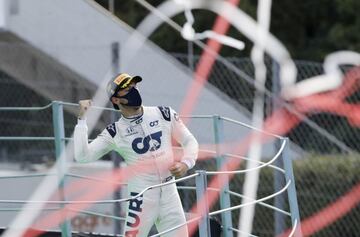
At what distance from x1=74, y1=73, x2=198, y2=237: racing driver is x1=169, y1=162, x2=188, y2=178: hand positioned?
2cm

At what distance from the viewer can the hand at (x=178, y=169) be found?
7770mm

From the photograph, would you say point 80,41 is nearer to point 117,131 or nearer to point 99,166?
point 99,166

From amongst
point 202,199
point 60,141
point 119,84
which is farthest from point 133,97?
point 60,141

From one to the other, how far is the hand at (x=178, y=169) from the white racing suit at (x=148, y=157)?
7 centimetres

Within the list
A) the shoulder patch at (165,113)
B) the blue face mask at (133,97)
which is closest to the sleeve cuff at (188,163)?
the shoulder patch at (165,113)

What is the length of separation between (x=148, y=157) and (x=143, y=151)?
5 centimetres

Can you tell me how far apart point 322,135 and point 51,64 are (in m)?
2.83

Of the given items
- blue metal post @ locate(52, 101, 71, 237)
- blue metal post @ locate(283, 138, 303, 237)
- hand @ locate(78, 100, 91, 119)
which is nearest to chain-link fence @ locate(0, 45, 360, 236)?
blue metal post @ locate(52, 101, 71, 237)

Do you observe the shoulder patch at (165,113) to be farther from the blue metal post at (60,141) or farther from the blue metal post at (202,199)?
the blue metal post at (60,141)

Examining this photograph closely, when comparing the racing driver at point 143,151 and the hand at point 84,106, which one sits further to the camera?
the racing driver at point 143,151

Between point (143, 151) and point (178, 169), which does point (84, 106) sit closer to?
point (143, 151)

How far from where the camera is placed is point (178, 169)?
7.77 metres

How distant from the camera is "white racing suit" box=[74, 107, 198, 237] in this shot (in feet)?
26.0

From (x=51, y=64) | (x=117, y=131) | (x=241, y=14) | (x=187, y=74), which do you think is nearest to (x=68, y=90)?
(x=51, y=64)
